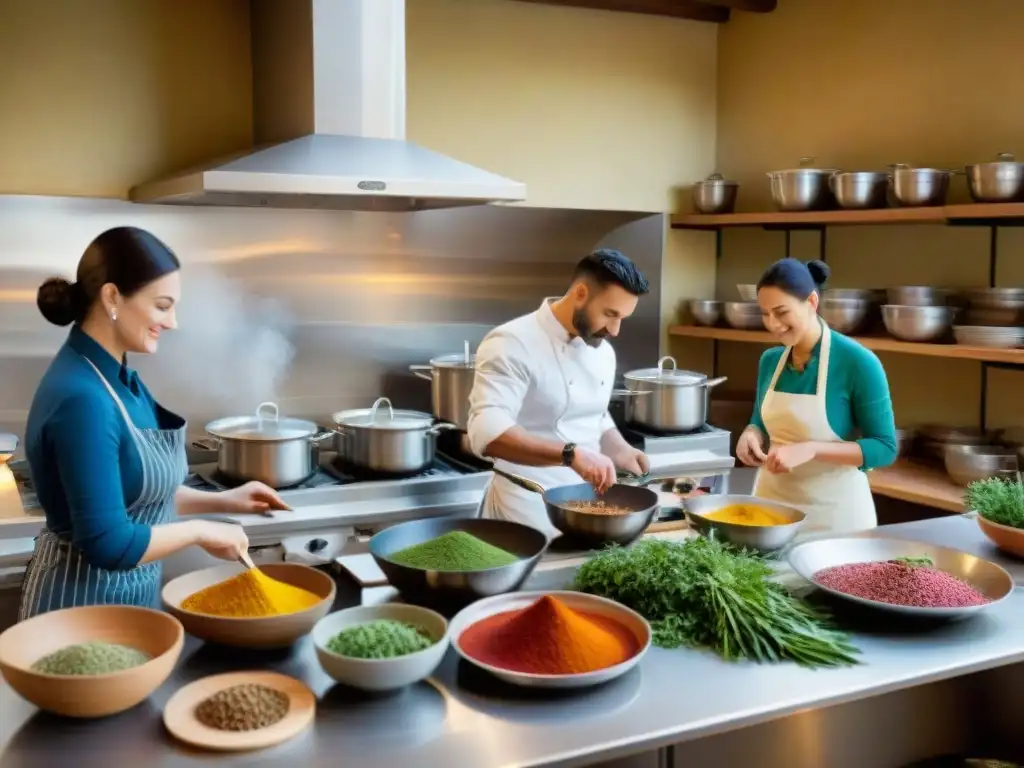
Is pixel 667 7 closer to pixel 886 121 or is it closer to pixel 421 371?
pixel 886 121

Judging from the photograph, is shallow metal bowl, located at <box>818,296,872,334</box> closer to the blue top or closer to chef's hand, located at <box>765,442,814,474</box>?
chef's hand, located at <box>765,442,814,474</box>

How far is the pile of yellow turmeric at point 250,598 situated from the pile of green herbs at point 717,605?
0.56 meters

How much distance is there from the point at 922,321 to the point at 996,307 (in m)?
0.23

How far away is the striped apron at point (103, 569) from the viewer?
196 centimetres

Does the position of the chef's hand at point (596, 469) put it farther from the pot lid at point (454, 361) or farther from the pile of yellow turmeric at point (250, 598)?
the pot lid at point (454, 361)

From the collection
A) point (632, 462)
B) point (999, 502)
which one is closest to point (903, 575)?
point (999, 502)

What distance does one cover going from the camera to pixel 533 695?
1542 millimetres

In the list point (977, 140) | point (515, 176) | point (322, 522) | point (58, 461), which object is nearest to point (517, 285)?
point (515, 176)

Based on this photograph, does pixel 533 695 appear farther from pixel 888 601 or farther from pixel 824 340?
pixel 824 340

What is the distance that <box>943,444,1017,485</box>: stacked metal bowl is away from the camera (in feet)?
10.9

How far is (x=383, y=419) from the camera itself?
3.53 m

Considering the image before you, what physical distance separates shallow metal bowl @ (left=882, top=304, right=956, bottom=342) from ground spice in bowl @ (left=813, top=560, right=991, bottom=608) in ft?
5.46

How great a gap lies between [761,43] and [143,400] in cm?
355

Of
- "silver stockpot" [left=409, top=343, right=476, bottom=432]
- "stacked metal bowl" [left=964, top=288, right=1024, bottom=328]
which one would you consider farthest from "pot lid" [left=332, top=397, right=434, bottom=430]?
"stacked metal bowl" [left=964, top=288, right=1024, bottom=328]
